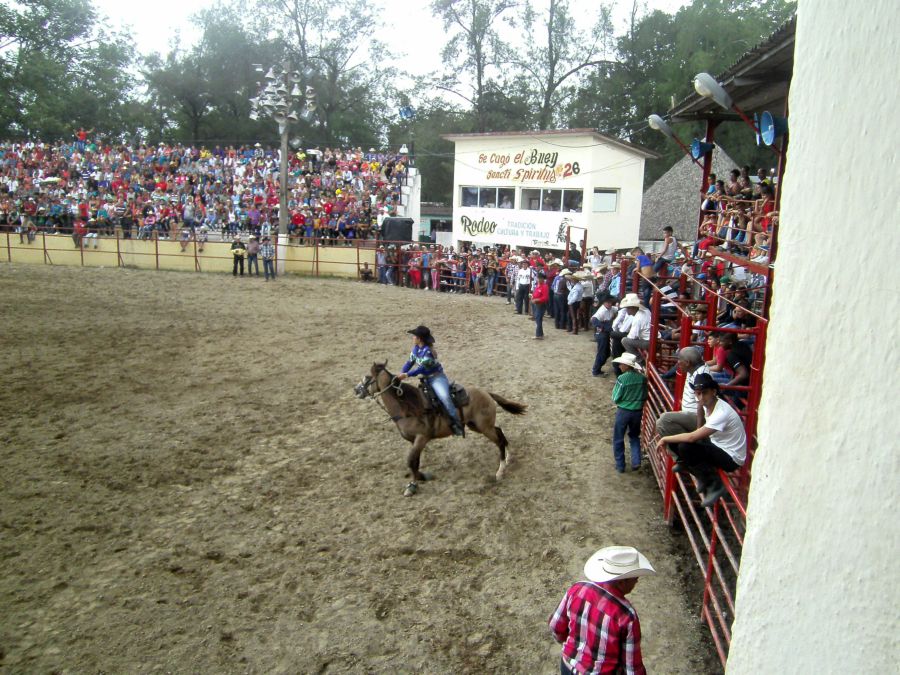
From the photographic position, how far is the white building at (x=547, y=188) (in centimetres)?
2631

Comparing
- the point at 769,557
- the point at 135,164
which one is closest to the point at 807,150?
the point at 769,557

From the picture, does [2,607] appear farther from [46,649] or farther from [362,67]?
[362,67]

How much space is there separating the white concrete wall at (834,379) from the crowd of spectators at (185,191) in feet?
78.0

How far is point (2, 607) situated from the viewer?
540 centimetres

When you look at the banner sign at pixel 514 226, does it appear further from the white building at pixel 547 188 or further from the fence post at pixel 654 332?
the fence post at pixel 654 332

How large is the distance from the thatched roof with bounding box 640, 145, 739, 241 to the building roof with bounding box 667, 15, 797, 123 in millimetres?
15488

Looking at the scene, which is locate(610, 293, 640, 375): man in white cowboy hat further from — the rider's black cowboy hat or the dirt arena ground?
the rider's black cowboy hat

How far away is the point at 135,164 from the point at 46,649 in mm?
31653

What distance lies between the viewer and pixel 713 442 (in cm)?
514

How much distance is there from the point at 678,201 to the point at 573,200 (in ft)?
19.5

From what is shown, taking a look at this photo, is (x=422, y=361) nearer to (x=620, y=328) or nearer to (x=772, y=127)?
(x=620, y=328)

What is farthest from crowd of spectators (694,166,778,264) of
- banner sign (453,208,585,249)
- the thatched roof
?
A: the thatched roof

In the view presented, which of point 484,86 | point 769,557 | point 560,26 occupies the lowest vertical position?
point 769,557

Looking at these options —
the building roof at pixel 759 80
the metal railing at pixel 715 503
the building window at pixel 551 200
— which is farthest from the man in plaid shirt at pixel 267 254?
the metal railing at pixel 715 503
